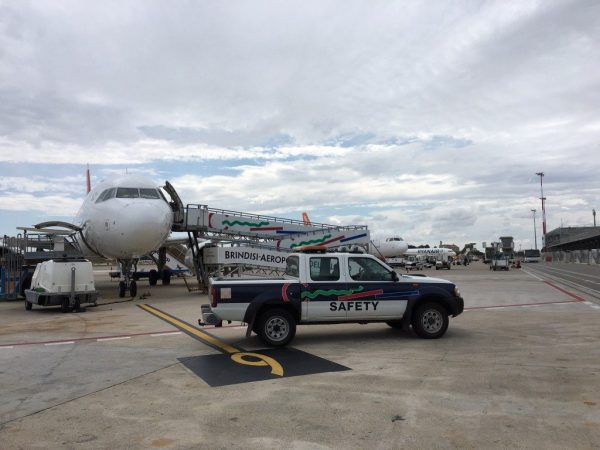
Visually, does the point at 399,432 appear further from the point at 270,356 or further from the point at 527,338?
the point at 527,338

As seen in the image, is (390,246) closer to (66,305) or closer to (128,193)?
(128,193)

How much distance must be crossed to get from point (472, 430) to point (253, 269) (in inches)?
870

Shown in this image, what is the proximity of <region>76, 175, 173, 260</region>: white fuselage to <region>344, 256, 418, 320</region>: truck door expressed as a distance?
10.7 m

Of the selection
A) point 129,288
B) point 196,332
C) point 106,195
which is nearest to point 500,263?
point 129,288

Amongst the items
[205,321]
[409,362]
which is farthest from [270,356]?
[409,362]

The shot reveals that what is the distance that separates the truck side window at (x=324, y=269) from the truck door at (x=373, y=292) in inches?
11.0

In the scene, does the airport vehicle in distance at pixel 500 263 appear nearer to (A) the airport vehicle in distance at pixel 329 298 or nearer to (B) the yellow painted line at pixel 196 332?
(B) the yellow painted line at pixel 196 332

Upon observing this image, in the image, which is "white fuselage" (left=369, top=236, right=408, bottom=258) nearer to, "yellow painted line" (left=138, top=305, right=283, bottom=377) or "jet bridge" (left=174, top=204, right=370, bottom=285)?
"jet bridge" (left=174, top=204, right=370, bottom=285)

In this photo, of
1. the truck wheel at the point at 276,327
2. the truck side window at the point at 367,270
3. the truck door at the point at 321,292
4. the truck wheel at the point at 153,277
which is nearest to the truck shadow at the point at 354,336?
the truck wheel at the point at 276,327

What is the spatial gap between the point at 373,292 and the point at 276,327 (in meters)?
2.04

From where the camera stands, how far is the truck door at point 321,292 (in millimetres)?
9367

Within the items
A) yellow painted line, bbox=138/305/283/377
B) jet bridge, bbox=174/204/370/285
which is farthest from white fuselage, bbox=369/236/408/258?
yellow painted line, bbox=138/305/283/377

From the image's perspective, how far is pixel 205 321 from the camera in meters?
9.23

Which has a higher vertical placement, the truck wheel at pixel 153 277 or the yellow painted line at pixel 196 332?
Result: the truck wheel at pixel 153 277
